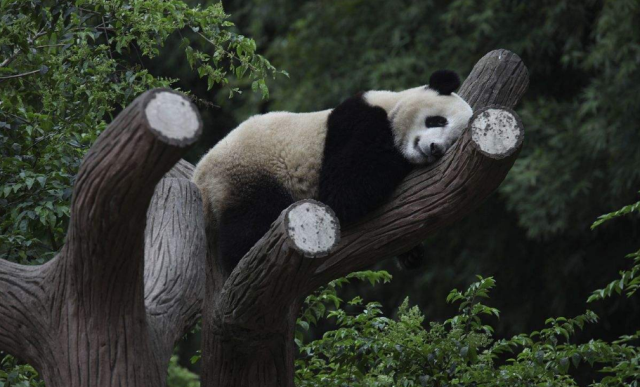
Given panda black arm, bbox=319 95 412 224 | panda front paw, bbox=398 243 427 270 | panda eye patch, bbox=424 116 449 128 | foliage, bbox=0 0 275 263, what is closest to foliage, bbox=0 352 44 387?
foliage, bbox=0 0 275 263

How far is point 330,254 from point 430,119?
1090mm

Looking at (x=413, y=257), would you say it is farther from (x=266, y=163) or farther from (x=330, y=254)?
(x=330, y=254)

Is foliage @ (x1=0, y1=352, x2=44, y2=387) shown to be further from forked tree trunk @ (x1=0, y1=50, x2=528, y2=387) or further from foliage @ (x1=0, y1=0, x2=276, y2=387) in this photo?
forked tree trunk @ (x1=0, y1=50, x2=528, y2=387)

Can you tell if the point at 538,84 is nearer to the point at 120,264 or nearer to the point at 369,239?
the point at 369,239

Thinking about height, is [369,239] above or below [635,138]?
below

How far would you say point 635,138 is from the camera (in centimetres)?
764

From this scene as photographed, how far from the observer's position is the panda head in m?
3.74

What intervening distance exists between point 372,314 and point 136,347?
1.43 metres

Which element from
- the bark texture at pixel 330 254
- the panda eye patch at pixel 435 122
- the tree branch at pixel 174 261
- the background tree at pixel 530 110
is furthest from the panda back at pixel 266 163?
the background tree at pixel 530 110

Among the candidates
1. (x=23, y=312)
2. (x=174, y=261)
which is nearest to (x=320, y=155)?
(x=174, y=261)

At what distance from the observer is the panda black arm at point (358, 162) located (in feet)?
11.9

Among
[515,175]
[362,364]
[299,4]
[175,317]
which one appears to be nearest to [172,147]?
[175,317]

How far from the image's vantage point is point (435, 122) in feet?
12.9

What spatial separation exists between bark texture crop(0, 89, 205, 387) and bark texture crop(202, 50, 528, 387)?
0.24 meters
